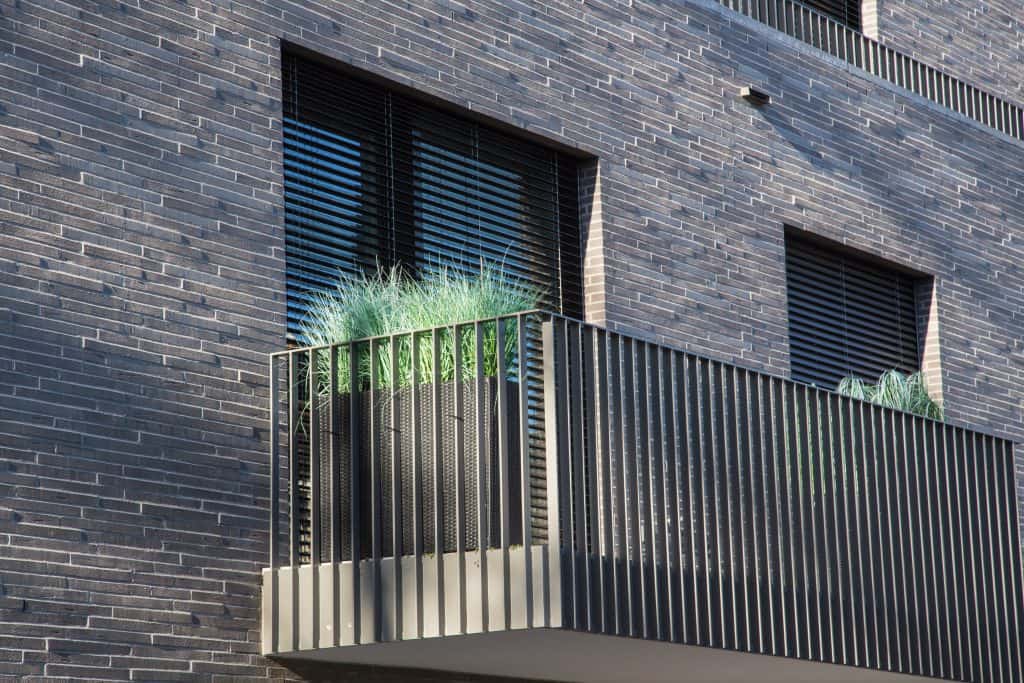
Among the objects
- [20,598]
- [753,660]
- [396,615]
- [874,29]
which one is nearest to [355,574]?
[396,615]

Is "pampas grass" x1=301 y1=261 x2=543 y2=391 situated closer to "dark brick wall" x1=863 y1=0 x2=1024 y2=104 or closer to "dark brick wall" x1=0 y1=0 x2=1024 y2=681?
"dark brick wall" x1=0 y1=0 x2=1024 y2=681

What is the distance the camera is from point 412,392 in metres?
8.80

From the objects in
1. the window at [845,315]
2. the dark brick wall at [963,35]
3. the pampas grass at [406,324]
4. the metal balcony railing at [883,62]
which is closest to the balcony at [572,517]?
the pampas grass at [406,324]

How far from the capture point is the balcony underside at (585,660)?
8.72 metres

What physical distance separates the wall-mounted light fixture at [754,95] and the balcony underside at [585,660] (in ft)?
13.8

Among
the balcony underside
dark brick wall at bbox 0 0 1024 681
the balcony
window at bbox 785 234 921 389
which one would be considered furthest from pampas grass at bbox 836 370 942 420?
the balcony underside

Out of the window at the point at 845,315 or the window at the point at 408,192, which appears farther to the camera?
the window at the point at 845,315

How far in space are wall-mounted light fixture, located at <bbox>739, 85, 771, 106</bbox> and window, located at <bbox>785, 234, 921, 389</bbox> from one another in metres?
1.02

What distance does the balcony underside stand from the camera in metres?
8.72

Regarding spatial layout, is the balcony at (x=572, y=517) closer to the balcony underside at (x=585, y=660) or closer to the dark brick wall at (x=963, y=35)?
the balcony underside at (x=585, y=660)

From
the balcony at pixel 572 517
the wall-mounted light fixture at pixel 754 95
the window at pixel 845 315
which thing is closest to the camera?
the balcony at pixel 572 517

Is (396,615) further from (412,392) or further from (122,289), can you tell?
(122,289)

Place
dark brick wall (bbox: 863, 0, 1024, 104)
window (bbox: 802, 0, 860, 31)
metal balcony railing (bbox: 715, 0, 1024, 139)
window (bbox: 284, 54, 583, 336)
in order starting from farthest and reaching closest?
dark brick wall (bbox: 863, 0, 1024, 104) < window (bbox: 802, 0, 860, 31) < metal balcony railing (bbox: 715, 0, 1024, 139) < window (bbox: 284, 54, 583, 336)

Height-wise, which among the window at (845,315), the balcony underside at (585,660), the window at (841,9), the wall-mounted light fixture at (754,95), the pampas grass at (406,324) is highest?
the window at (841,9)
